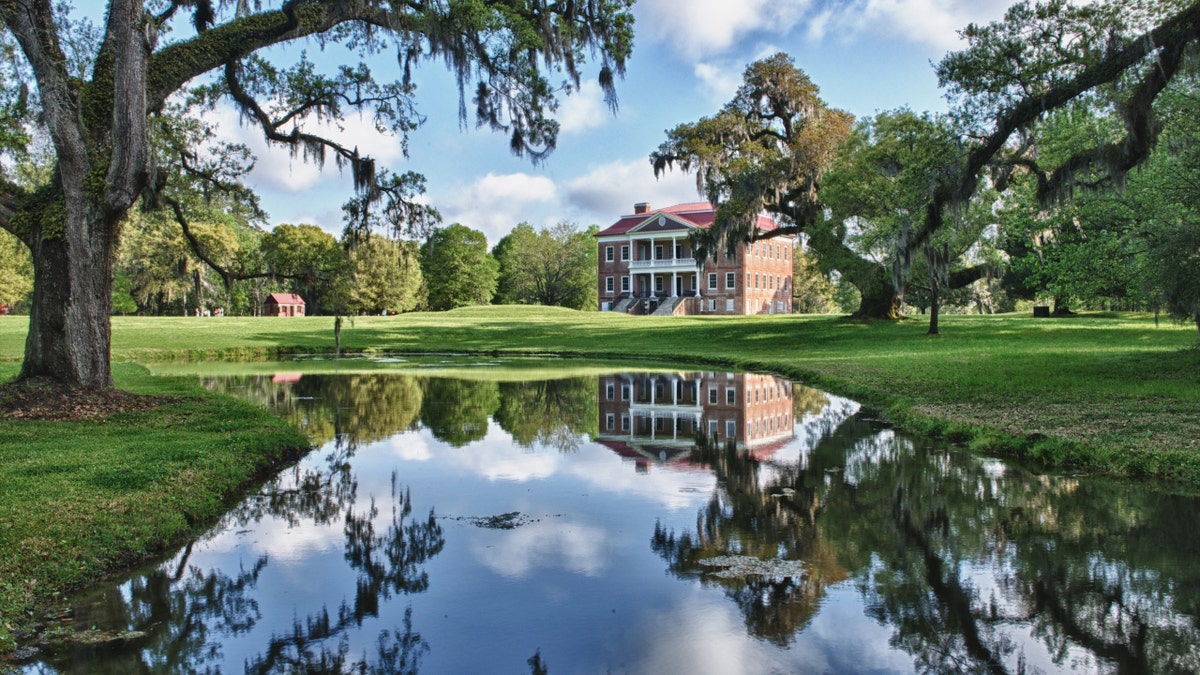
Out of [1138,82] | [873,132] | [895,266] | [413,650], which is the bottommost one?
[413,650]

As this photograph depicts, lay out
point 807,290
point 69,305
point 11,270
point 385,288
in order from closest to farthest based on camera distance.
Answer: point 69,305
point 11,270
point 385,288
point 807,290

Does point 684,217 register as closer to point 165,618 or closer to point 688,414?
point 688,414

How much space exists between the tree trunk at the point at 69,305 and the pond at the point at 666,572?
4204 millimetres

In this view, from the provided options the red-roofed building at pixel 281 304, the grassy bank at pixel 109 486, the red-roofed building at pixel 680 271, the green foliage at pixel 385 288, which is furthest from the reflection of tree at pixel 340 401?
the red-roofed building at pixel 281 304

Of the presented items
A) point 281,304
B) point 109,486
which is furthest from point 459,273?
point 109,486

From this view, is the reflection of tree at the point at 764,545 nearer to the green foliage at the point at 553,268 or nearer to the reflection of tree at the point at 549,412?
the reflection of tree at the point at 549,412

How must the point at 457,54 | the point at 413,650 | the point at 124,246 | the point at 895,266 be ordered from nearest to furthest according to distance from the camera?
Result: the point at 413,650, the point at 457,54, the point at 895,266, the point at 124,246

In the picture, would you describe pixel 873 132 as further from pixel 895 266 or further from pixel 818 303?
pixel 818 303

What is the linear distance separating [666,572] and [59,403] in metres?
9.93

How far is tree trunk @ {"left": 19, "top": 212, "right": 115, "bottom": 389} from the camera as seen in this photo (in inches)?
474

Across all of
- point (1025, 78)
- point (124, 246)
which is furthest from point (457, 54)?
point (124, 246)

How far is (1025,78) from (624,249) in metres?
61.6

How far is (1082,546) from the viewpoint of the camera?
6.99m

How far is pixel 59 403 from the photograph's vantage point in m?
11.6
